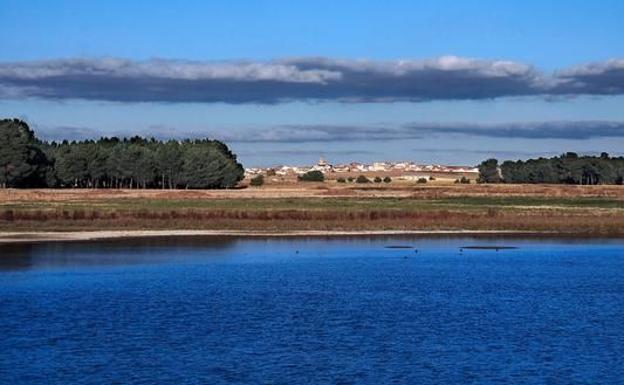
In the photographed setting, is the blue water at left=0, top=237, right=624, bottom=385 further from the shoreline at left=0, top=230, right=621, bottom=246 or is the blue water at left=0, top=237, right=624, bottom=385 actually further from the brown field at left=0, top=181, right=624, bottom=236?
the brown field at left=0, top=181, right=624, bottom=236

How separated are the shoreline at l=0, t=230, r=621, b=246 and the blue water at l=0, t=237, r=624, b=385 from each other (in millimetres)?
6714

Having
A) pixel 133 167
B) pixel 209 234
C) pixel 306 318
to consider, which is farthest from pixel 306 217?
pixel 133 167

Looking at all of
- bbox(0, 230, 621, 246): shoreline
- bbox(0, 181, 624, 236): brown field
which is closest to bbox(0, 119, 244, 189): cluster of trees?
bbox(0, 181, 624, 236): brown field

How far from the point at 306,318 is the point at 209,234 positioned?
1457 inches

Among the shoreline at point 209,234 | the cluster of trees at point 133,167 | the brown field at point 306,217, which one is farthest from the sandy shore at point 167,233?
the cluster of trees at point 133,167

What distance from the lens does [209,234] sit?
68812 millimetres

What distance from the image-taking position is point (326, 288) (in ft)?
134

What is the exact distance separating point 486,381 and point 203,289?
19.0m

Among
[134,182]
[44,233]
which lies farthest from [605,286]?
[134,182]

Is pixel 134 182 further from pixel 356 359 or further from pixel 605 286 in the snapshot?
pixel 356 359

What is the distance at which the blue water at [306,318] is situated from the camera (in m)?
24.4

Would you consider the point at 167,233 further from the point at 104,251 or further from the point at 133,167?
the point at 133,167

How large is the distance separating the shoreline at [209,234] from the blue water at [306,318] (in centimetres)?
671

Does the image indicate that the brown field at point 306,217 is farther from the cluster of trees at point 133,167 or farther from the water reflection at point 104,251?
the cluster of trees at point 133,167
